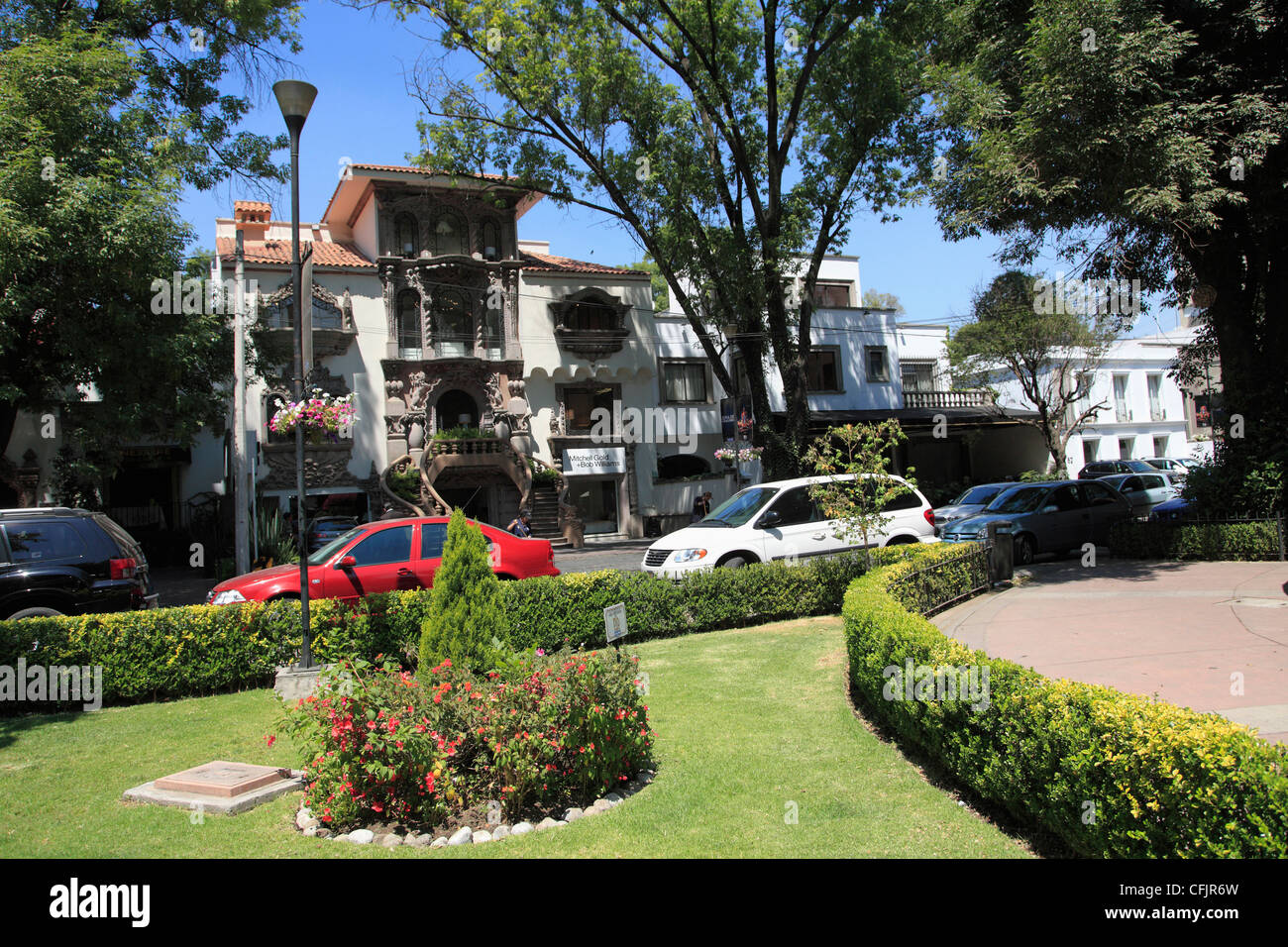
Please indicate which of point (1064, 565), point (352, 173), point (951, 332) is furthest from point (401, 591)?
point (951, 332)

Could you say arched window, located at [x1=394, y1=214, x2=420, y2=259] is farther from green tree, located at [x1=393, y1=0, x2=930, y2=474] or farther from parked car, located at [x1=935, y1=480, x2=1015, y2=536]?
parked car, located at [x1=935, y1=480, x2=1015, y2=536]

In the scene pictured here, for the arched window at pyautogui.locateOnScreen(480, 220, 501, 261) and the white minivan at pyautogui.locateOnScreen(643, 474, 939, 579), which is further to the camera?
the arched window at pyautogui.locateOnScreen(480, 220, 501, 261)

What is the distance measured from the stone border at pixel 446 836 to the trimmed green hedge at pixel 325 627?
2459 mm

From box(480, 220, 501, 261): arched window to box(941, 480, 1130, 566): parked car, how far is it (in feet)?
65.8

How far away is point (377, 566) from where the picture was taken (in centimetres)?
1084

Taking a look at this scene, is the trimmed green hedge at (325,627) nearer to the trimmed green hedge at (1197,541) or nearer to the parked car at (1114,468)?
the trimmed green hedge at (1197,541)

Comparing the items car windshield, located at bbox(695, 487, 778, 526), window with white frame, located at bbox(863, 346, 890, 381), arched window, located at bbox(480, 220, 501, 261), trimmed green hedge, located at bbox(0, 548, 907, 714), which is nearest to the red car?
trimmed green hedge, located at bbox(0, 548, 907, 714)

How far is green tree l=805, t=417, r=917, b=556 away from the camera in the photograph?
11.8 meters

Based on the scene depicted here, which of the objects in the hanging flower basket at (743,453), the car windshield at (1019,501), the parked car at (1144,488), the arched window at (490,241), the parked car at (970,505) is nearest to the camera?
the car windshield at (1019,501)

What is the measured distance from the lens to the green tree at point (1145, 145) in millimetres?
12164

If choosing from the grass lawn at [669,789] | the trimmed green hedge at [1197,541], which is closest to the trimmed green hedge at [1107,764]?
the grass lawn at [669,789]

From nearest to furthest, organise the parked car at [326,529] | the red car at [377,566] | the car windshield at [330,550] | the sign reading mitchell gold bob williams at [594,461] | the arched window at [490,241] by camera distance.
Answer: the red car at [377,566]
the car windshield at [330,550]
the parked car at [326,529]
the sign reading mitchell gold bob williams at [594,461]
the arched window at [490,241]

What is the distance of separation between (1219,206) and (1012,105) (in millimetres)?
4686

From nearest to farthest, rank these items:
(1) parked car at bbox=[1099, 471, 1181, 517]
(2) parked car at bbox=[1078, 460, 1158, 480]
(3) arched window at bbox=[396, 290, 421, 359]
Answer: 1. (1) parked car at bbox=[1099, 471, 1181, 517]
2. (3) arched window at bbox=[396, 290, 421, 359]
3. (2) parked car at bbox=[1078, 460, 1158, 480]
